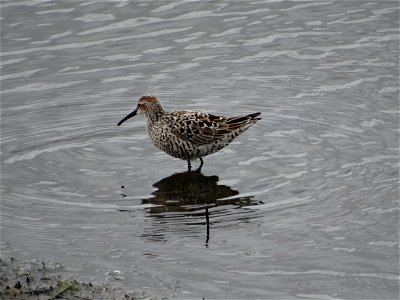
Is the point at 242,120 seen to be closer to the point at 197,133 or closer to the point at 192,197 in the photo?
the point at 197,133

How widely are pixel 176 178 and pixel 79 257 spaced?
3.15 metres

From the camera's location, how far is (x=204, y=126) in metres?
13.4

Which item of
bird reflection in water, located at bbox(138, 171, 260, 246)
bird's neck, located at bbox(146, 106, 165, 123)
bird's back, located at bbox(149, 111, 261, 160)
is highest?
bird's neck, located at bbox(146, 106, 165, 123)

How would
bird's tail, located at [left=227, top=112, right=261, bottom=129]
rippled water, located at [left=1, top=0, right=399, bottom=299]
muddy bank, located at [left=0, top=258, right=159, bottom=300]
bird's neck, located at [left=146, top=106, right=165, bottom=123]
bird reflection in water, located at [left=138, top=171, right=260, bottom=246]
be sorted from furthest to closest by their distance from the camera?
bird's neck, located at [left=146, top=106, right=165, bottom=123]
bird's tail, located at [left=227, top=112, right=261, bottom=129]
bird reflection in water, located at [left=138, top=171, right=260, bottom=246]
rippled water, located at [left=1, top=0, right=399, bottom=299]
muddy bank, located at [left=0, top=258, right=159, bottom=300]

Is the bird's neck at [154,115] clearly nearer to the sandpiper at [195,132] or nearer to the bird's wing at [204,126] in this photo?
the sandpiper at [195,132]

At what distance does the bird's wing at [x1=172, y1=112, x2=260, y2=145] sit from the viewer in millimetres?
13320

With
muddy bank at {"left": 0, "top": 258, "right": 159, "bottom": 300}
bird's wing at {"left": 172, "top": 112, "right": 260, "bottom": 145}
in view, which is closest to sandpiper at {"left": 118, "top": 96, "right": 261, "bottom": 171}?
bird's wing at {"left": 172, "top": 112, "right": 260, "bottom": 145}

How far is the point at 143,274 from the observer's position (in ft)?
31.5

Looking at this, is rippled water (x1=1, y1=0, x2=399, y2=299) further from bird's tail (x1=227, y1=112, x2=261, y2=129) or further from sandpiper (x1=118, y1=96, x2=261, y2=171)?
bird's tail (x1=227, y1=112, x2=261, y2=129)

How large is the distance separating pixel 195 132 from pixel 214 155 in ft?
2.40

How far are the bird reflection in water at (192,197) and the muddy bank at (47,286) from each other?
2137mm

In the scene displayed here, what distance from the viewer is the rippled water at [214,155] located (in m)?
9.96

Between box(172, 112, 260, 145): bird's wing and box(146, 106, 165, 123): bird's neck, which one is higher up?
box(146, 106, 165, 123): bird's neck

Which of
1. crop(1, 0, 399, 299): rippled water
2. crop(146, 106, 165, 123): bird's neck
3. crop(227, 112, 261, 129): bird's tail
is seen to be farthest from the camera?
crop(146, 106, 165, 123): bird's neck
